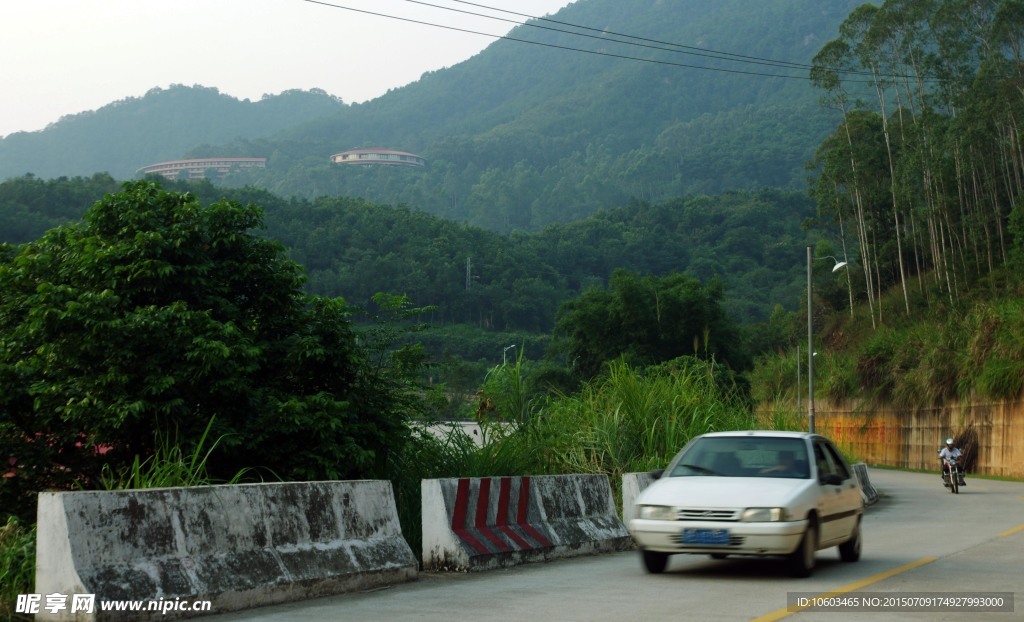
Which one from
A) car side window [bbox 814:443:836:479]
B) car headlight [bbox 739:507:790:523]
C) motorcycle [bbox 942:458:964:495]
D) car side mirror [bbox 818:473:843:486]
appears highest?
car side window [bbox 814:443:836:479]

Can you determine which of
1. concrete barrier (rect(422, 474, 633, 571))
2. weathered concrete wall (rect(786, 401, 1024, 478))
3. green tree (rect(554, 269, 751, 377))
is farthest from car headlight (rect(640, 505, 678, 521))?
green tree (rect(554, 269, 751, 377))

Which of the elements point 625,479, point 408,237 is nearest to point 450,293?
point 408,237

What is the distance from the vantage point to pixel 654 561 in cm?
1205

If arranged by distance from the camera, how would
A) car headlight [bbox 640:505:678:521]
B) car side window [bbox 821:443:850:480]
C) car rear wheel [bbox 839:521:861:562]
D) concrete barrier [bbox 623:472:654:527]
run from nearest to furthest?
car headlight [bbox 640:505:678:521], car rear wheel [bbox 839:521:861:562], car side window [bbox 821:443:850:480], concrete barrier [bbox 623:472:654:527]

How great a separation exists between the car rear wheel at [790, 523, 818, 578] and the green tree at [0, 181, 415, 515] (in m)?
5.55

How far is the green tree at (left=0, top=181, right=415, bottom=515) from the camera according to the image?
1405cm

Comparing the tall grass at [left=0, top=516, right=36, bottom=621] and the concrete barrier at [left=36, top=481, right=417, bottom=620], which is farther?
the tall grass at [left=0, top=516, right=36, bottom=621]

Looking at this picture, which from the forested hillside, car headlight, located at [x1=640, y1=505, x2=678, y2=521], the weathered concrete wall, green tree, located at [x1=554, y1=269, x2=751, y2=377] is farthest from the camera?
the forested hillside

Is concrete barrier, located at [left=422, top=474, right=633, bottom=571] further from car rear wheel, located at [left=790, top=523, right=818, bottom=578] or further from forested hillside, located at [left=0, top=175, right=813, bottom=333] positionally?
forested hillside, located at [left=0, top=175, right=813, bottom=333]

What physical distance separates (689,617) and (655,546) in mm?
2751

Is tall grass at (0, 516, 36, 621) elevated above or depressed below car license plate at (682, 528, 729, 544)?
above

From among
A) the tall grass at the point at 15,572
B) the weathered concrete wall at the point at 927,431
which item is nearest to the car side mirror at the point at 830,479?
→ the tall grass at the point at 15,572

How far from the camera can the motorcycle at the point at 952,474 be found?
33812mm

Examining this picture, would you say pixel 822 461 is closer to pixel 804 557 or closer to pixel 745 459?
pixel 745 459
